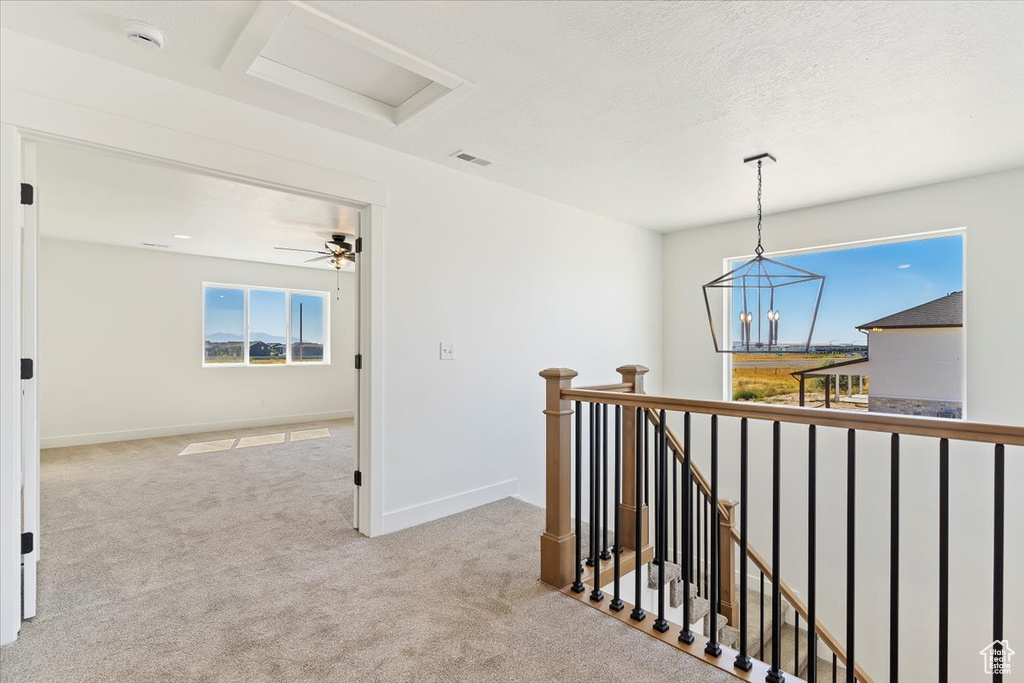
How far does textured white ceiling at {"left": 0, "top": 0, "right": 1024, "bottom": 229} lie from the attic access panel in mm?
62

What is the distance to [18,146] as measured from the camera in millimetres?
1895

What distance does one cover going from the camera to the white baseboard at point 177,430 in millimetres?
5496

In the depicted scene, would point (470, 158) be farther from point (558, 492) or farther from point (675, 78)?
point (558, 492)

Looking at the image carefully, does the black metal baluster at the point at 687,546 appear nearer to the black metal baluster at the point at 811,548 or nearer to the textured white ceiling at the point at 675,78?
the black metal baluster at the point at 811,548

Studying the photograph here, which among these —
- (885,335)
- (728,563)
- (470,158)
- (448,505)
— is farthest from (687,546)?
(885,335)

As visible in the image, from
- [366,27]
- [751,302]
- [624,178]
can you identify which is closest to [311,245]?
[624,178]

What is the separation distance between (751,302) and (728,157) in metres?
1.47

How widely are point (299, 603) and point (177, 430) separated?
5286 millimetres

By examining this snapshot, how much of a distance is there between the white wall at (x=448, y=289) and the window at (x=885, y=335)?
5.43 ft

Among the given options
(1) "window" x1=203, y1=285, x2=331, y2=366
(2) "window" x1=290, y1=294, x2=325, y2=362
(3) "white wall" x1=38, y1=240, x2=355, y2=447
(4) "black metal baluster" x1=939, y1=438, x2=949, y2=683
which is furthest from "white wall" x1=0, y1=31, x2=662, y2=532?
(2) "window" x1=290, y1=294, x2=325, y2=362

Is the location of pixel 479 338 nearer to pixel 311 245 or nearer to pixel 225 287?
pixel 311 245

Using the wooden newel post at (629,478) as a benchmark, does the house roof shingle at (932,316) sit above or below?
above

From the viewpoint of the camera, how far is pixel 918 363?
3.75 meters

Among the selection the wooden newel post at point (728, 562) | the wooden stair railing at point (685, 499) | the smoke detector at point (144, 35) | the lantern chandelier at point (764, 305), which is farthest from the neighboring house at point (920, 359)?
the smoke detector at point (144, 35)
